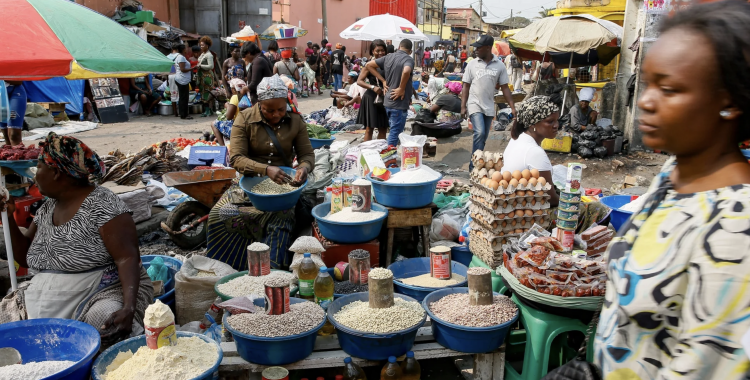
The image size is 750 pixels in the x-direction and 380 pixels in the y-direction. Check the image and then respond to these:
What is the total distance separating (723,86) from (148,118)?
533 inches

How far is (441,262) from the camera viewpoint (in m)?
3.46

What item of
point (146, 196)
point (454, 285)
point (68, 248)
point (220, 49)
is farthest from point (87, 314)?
point (220, 49)

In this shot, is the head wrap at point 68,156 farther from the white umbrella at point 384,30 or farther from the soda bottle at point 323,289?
the white umbrella at point 384,30

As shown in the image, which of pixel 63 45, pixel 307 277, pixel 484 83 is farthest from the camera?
pixel 484 83

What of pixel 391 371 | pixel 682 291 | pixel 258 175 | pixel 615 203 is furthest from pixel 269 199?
pixel 682 291

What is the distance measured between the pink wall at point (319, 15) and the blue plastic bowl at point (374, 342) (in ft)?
63.3

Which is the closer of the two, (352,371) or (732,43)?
(732,43)

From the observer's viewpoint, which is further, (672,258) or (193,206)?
(193,206)

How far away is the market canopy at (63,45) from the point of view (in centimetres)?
228

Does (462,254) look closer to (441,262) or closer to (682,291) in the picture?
(441,262)

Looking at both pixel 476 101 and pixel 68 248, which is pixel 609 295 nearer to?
pixel 68 248

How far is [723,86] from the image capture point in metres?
1.12

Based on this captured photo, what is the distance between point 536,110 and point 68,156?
9.50ft

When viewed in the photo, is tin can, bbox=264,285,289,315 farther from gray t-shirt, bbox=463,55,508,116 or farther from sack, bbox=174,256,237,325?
gray t-shirt, bbox=463,55,508,116
